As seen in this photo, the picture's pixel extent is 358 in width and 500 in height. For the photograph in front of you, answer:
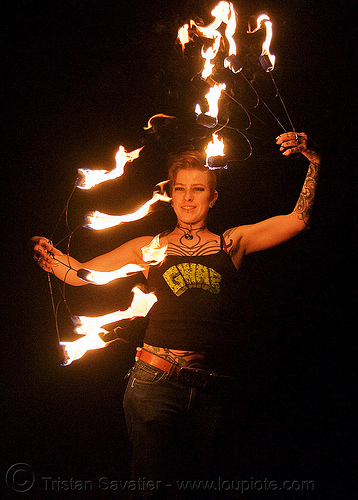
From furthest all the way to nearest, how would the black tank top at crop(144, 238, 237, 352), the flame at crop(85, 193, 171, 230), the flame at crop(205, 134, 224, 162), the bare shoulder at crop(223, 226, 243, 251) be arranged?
the flame at crop(205, 134, 224, 162) < the bare shoulder at crop(223, 226, 243, 251) < the flame at crop(85, 193, 171, 230) < the black tank top at crop(144, 238, 237, 352)

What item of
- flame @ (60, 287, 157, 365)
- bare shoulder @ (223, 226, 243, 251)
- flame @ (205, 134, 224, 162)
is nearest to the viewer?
flame @ (60, 287, 157, 365)

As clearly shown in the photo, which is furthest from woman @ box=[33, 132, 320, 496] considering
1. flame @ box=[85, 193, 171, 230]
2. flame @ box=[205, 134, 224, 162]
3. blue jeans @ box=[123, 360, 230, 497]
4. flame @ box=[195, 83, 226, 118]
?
flame @ box=[195, 83, 226, 118]

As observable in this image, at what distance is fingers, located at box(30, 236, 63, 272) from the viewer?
2947 mm

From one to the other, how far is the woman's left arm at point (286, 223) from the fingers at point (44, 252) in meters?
1.34

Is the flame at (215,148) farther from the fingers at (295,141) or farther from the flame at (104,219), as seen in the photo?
the flame at (104,219)

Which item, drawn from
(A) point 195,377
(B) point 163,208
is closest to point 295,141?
(B) point 163,208

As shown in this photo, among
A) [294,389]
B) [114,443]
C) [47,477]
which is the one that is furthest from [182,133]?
[47,477]

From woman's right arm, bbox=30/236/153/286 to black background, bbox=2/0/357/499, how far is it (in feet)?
2.34

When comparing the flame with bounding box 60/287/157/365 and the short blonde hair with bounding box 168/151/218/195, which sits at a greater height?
the short blonde hair with bounding box 168/151/218/195

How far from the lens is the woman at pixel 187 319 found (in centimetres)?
257

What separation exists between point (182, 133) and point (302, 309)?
1.95 metres

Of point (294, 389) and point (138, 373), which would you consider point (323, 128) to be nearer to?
point (294, 389)

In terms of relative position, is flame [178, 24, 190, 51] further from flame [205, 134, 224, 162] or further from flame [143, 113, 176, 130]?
flame [205, 134, 224, 162]

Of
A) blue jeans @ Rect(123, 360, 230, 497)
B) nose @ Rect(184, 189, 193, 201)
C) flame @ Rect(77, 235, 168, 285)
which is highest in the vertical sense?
nose @ Rect(184, 189, 193, 201)
